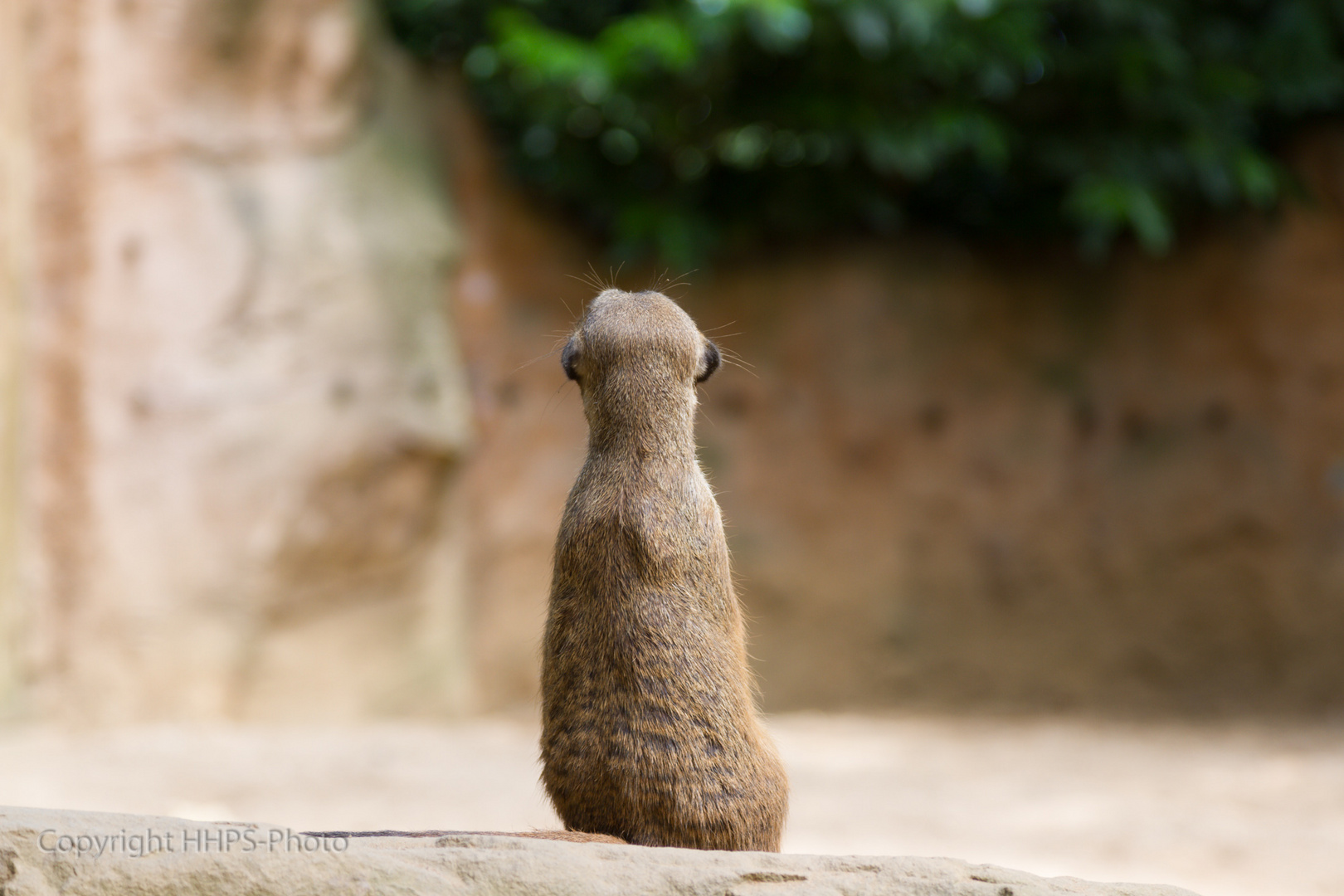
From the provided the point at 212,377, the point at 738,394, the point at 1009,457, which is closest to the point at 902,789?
the point at 738,394

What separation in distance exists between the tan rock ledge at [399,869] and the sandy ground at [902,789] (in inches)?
106

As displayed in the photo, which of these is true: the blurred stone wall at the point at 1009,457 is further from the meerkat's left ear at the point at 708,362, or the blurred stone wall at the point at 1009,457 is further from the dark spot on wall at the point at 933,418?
the meerkat's left ear at the point at 708,362

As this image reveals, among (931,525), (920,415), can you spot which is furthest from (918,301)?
(931,525)

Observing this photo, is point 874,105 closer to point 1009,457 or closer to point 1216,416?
point 1009,457

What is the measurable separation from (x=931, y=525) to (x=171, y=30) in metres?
5.53

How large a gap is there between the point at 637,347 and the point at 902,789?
4.00 m

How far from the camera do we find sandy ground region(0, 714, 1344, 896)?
4.80 meters

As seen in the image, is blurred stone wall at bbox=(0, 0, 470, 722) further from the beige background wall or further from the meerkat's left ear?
the meerkat's left ear

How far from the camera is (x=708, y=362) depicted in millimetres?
2686

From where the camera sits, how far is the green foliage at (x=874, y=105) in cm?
709

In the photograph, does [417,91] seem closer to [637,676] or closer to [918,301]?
[918,301]

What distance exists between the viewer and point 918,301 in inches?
337

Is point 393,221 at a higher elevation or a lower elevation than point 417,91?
lower

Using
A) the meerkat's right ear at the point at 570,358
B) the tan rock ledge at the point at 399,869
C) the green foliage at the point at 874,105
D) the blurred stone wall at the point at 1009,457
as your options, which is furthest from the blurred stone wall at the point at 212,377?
the tan rock ledge at the point at 399,869
